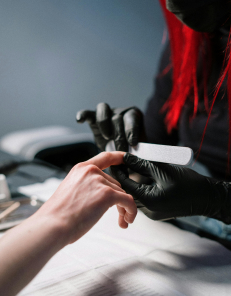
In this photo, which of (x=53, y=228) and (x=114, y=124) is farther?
(x=114, y=124)

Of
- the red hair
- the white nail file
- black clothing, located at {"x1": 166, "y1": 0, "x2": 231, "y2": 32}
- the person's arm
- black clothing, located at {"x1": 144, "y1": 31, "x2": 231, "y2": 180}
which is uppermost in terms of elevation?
black clothing, located at {"x1": 166, "y1": 0, "x2": 231, "y2": 32}

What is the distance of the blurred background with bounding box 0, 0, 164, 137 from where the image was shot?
85cm

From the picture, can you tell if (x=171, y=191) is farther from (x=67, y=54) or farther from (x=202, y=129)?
(x=67, y=54)

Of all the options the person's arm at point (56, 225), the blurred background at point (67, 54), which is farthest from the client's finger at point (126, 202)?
the blurred background at point (67, 54)

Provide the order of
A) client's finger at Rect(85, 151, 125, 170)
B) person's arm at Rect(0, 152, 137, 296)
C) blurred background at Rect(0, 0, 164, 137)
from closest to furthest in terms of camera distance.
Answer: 1. person's arm at Rect(0, 152, 137, 296)
2. client's finger at Rect(85, 151, 125, 170)
3. blurred background at Rect(0, 0, 164, 137)

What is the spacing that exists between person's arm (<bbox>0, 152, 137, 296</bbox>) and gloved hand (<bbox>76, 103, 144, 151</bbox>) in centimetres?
12

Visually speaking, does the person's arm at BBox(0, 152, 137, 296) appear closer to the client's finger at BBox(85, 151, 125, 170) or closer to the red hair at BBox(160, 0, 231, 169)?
the client's finger at BBox(85, 151, 125, 170)

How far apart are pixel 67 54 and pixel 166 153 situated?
0.72 m

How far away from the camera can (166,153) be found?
313 mm

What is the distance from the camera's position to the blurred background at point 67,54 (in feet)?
2.80

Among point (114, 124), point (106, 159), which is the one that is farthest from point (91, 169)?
point (114, 124)

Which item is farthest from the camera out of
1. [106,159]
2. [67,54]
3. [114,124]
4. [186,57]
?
[67,54]

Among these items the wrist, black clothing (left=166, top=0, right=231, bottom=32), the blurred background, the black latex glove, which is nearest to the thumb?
the black latex glove

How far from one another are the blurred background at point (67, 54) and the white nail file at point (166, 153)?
0.53 metres
